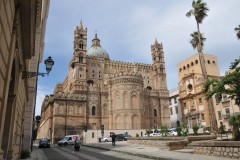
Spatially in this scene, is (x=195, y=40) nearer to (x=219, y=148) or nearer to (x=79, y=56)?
(x=219, y=148)

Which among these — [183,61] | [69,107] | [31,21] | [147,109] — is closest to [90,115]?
[69,107]

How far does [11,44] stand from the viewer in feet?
15.6

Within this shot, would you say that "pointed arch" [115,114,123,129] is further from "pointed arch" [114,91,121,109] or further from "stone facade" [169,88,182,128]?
"stone facade" [169,88,182,128]

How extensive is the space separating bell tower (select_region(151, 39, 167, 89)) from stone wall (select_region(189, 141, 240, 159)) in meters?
47.5

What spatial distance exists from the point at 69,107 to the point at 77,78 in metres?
7.39

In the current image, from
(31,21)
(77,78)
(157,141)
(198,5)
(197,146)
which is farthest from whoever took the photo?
(77,78)

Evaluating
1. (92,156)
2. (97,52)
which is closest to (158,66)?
(97,52)

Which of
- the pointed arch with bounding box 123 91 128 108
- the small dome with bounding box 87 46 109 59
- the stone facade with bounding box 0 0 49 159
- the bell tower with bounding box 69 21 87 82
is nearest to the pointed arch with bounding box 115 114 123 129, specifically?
the pointed arch with bounding box 123 91 128 108

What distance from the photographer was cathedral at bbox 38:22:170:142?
153ft

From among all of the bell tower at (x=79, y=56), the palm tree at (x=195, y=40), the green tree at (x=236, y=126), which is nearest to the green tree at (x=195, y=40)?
the palm tree at (x=195, y=40)

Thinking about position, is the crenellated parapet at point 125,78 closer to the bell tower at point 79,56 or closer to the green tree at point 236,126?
the bell tower at point 79,56

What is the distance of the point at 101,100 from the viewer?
169ft

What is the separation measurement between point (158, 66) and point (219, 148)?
5248 cm

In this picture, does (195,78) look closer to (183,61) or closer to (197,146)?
(183,61)
